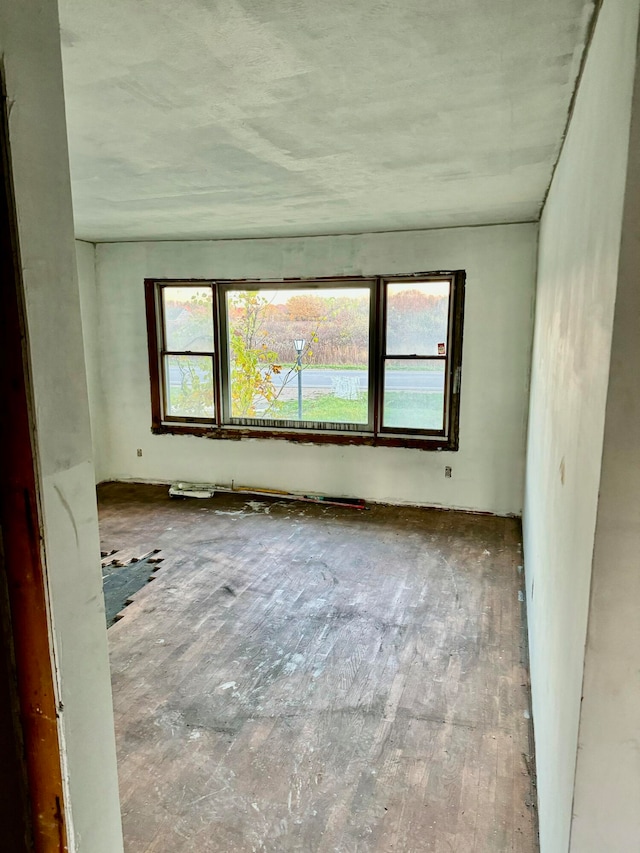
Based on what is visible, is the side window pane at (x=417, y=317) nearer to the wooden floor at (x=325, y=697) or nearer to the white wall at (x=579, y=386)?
the wooden floor at (x=325, y=697)

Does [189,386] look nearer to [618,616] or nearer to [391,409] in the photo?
[391,409]

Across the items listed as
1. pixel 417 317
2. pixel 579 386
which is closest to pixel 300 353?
pixel 417 317

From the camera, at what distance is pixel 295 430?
555 cm

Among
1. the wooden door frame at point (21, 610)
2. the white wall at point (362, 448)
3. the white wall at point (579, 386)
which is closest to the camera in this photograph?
the wooden door frame at point (21, 610)

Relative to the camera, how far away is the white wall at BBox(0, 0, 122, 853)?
0.93 meters

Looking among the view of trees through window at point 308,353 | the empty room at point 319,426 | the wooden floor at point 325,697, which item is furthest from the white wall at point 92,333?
the wooden floor at point 325,697

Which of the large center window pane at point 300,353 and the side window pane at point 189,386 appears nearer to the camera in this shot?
the large center window pane at point 300,353

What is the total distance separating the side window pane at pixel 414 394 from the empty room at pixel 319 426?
0.03m

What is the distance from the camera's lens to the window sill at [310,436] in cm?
512

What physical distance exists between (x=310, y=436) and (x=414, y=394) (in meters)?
1.13

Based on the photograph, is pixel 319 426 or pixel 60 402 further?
pixel 319 426

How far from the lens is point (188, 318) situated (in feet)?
18.9

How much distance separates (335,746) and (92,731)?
4.67 feet

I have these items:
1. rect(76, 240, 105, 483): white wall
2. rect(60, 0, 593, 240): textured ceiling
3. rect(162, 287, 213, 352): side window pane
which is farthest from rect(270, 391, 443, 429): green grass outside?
rect(76, 240, 105, 483): white wall
